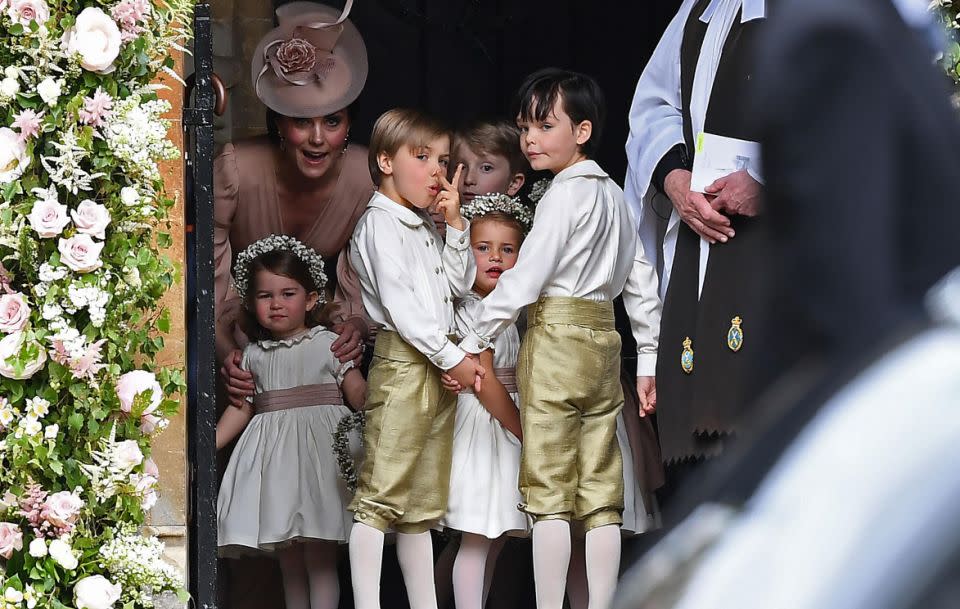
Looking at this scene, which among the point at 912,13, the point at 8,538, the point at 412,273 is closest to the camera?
the point at 912,13

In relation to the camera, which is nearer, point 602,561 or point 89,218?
point 89,218

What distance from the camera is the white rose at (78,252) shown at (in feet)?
11.8

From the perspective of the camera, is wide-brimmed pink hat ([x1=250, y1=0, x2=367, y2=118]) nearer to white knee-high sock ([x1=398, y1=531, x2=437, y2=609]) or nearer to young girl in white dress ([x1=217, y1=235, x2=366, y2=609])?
young girl in white dress ([x1=217, y1=235, x2=366, y2=609])

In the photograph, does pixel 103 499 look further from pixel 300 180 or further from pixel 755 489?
pixel 755 489

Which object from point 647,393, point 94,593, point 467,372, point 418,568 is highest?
point 467,372

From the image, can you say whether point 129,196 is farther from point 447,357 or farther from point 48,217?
point 447,357

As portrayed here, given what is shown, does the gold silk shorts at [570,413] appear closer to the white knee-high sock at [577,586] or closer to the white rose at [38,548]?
the white knee-high sock at [577,586]

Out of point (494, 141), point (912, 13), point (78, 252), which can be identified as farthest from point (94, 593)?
point (912, 13)

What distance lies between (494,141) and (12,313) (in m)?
2.21

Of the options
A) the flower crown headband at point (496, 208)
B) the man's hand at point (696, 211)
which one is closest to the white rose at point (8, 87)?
the flower crown headband at point (496, 208)

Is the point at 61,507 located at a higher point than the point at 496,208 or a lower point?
lower

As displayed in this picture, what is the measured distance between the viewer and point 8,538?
3.54 m

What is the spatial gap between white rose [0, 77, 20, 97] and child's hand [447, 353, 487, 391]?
4.96 feet

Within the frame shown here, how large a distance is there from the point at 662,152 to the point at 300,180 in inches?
54.2
